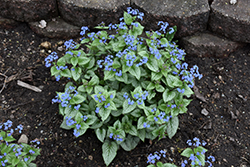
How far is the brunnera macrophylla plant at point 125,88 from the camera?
265cm

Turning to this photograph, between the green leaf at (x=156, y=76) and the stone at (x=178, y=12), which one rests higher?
the stone at (x=178, y=12)

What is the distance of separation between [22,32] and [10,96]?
123cm

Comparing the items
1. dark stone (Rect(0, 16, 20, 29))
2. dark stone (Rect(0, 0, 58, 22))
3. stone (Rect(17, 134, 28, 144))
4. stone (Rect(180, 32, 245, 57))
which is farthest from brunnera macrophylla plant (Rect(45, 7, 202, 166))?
dark stone (Rect(0, 16, 20, 29))

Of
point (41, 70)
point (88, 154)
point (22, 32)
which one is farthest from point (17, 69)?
point (88, 154)

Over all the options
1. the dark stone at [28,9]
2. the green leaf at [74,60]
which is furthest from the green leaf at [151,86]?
the dark stone at [28,9]

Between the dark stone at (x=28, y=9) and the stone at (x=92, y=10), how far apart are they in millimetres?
174

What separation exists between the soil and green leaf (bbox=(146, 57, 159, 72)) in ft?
3.69

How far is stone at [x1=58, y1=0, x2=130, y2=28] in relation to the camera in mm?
3799

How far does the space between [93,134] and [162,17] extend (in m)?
2.10

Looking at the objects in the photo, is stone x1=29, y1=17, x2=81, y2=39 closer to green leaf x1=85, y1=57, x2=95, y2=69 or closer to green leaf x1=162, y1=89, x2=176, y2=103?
green leaf x1=85, y1=57, x2=95, y2=69

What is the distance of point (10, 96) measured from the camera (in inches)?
140

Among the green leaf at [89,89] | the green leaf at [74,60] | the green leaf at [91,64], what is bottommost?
the green leaf at [89,89]

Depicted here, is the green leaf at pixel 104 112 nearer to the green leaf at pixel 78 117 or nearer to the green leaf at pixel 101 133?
the green leaf at pixel 78 117

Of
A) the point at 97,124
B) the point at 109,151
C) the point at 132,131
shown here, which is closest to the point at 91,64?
the point at 97,124
